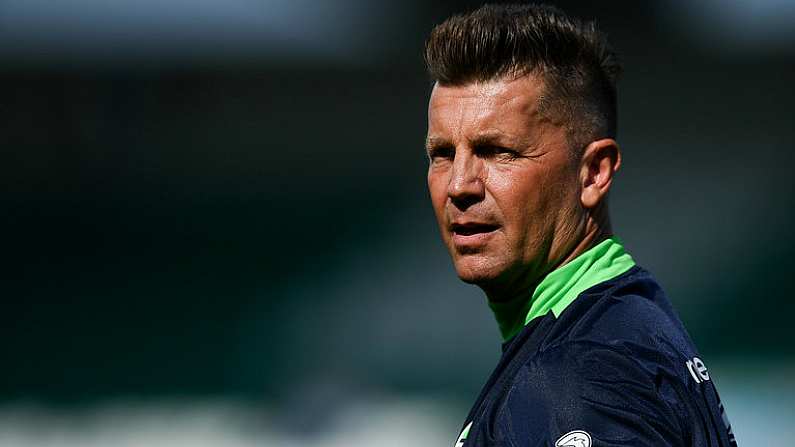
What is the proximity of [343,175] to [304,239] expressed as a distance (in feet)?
1.65

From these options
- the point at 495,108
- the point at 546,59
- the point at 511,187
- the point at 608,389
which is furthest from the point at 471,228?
the point at 608,389

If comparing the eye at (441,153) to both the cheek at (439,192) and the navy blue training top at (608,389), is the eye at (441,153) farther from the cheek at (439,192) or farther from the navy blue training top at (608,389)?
the navy blue training top at (608,389)

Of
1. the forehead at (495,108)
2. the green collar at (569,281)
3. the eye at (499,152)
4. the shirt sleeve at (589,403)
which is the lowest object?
the shirt sleeve at (589,403)

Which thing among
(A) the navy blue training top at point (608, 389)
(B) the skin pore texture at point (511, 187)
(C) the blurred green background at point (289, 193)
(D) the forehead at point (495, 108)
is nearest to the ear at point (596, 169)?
(B) the skin pore texture at point (511, 187)

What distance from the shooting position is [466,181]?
6.49 ft

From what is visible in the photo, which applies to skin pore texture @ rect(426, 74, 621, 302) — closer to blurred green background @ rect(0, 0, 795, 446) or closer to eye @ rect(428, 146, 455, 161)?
eye @ rect(428, 146, 455, 161)

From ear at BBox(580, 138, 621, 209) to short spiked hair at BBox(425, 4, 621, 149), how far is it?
0.02 metres

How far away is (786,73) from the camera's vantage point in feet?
24.1

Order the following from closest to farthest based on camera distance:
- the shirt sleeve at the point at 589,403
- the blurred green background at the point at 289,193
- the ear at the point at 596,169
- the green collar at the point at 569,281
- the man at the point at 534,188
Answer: the shirt sleeve at the point at 589,403 → the man at the point at 534,188 → the green collar at the point at 569,281 → the ear at the point at 596,169 → the blurred green background at the point at 289,193

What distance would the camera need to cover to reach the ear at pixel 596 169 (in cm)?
205

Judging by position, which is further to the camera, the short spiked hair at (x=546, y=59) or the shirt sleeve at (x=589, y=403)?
the short spiked hair at (x=546, y=59)

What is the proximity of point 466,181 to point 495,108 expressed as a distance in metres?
0.14

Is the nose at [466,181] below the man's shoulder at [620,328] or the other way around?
the other way around

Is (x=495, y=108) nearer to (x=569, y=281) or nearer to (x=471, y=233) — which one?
(x=471, y=233)
